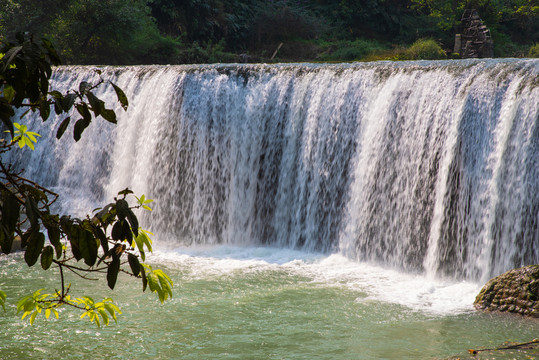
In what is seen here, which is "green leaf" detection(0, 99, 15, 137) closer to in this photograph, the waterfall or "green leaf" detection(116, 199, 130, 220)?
"green leaf" detection(116, 199, 130, 220)

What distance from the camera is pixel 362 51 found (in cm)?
2430

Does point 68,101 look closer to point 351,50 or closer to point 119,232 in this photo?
point 119,232

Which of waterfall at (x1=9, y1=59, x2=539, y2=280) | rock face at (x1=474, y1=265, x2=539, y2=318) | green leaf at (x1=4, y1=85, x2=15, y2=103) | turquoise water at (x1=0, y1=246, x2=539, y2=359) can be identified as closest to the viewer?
green leaf at (x1=4, y1=85, x2=15, y2=103)

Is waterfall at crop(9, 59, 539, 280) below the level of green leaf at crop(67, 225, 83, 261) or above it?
above

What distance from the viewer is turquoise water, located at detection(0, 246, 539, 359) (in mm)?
6273

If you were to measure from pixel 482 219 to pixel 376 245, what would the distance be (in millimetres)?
1856

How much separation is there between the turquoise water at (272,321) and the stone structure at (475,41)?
15542mm

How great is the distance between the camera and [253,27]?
26.2 metres

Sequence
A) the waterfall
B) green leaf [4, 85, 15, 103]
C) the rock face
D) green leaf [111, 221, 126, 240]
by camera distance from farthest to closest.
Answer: the waterfall, the rock face, green leaf [4, 85, 15, 103], green leaf [111, 221, 126, 240]

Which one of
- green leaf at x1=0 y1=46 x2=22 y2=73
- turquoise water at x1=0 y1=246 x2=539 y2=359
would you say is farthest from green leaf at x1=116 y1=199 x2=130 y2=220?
turquoise water at x1=0 y1=246 x2=539 y2=359

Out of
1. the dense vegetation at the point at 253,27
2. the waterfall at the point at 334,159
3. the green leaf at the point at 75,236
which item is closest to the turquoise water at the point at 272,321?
the waterfall at the point at 334,159

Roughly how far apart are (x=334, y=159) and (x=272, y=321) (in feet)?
14.6

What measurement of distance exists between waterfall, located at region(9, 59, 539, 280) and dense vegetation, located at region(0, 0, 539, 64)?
23.4 feet

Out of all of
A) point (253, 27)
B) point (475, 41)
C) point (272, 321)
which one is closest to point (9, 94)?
point (272, 321)
